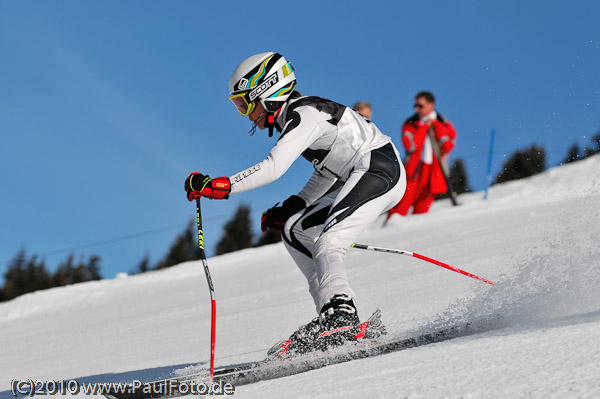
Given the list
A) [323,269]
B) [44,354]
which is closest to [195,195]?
[323,269]

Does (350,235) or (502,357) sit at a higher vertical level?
(350,235)

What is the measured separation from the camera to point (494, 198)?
478 inches

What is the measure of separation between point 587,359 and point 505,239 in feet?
18.9

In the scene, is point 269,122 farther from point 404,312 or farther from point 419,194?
point 419,194

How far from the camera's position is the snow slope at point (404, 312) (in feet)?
7.29

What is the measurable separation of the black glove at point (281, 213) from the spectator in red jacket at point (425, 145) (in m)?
7.23

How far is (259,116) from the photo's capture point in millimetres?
3629

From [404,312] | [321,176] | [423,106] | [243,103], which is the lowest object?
[404,312]

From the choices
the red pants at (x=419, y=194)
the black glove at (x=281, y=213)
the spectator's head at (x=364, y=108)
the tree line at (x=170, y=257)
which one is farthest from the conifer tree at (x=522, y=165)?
the black glove at (x=281, y=213)

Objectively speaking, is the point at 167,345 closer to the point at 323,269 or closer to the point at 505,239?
the point at 323,269

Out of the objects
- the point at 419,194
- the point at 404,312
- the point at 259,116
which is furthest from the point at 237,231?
the point at 259,116

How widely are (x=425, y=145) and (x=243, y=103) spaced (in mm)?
8067

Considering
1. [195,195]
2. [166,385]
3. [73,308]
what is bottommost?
[166,385]

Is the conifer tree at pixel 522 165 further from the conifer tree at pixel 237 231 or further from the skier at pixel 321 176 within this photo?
the skier at pixel 321 176
